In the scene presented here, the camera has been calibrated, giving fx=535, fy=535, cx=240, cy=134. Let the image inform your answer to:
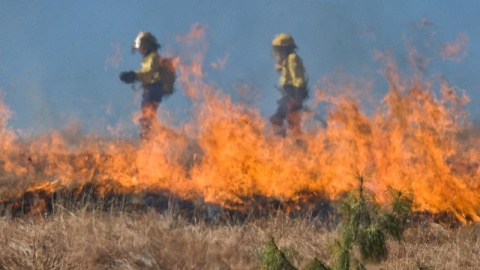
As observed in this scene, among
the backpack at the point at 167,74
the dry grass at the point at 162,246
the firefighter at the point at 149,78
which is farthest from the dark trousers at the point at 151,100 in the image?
the dry grass at the point at 162,246

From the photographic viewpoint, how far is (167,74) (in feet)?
39.9

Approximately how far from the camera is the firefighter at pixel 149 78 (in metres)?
12.0

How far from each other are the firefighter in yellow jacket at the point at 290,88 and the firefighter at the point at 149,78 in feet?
8.72

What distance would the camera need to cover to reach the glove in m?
11.9

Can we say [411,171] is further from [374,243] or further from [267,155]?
[374,243]

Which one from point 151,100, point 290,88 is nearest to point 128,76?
point 151,100

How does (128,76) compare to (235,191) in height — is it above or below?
above

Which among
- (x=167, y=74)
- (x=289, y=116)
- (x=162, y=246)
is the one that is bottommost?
(x=162, y=246)

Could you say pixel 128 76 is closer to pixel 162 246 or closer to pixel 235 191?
pixel 235 191

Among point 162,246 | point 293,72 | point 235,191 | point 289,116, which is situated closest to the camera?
point 162,246

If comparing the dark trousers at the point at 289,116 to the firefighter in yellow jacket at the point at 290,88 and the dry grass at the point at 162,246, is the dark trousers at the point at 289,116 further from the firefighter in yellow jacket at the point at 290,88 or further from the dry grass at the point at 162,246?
the dry grass at the point at 162,246

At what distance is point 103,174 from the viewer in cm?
877

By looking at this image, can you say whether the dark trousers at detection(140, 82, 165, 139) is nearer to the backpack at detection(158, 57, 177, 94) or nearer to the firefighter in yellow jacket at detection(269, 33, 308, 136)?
the backpack at detection(158, 57, 177, 94)

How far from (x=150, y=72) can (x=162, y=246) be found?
7.52 metres
